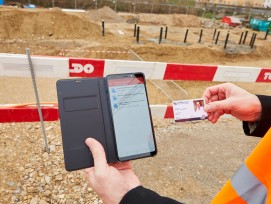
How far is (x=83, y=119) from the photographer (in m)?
1.78

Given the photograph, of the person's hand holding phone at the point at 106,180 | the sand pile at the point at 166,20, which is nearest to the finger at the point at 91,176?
the person's hand holding phone at the point at 106,180

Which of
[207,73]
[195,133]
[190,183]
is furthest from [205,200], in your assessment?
[207,73]

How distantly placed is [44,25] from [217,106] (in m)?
18.5

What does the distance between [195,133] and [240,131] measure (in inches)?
44.8

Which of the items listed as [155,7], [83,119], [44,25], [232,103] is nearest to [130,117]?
[83,119]

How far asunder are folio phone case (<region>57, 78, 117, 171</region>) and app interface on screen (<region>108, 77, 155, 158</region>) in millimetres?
60

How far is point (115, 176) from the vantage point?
1.48m

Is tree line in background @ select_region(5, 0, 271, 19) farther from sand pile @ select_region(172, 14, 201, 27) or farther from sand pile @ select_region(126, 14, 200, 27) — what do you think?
sand pile @ select_region(172, 14, 201, 27)

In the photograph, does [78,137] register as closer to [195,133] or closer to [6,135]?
[6,135]

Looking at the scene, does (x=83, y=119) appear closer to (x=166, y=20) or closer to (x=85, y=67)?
(x=85, y=67)

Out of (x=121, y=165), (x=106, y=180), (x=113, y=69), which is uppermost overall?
(x=106, y=180)

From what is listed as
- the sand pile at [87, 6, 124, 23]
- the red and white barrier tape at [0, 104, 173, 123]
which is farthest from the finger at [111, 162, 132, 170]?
the sand pile at [87, 6, 124, 23]

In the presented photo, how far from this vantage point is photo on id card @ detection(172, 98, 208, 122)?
2277 mm

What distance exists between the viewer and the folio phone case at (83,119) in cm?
170
